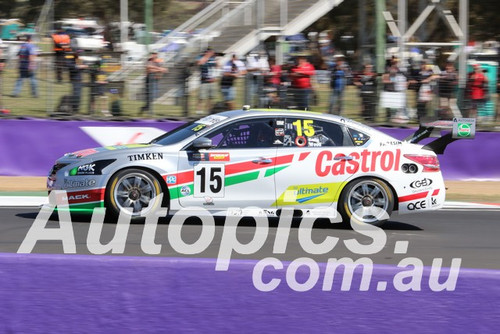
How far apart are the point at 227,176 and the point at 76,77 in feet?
23.3

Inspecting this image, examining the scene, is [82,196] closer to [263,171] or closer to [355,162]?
[263,171]

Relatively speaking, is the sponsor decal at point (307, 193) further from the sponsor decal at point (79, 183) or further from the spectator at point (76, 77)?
the spectator at point (76, 77)

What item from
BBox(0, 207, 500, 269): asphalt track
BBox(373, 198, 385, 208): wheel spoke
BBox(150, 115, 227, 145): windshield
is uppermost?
BBox(150, 115, 227, 145): windshield

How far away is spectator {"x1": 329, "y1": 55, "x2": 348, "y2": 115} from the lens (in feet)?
54.8

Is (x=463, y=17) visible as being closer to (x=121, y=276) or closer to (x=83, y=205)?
(x=83, y=205)

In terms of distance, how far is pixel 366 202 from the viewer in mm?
10484

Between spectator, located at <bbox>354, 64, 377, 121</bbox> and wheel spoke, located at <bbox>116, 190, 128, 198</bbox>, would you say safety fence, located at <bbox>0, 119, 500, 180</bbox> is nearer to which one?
spectator, located at <bbox>354, 64, 377, 121</bbox>

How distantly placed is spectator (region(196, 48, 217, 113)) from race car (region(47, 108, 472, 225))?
5.88 m

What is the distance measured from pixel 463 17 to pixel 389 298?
17.4 meters

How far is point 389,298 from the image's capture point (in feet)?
15.3

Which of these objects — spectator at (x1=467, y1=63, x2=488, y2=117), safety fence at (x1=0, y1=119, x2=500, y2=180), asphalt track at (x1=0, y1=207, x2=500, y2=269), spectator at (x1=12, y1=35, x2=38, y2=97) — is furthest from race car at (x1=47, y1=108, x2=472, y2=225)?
spectator at (x1=467, y1=63, x2=488, y2=117)

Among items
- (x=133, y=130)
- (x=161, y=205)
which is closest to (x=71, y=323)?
(x=161, y=205)

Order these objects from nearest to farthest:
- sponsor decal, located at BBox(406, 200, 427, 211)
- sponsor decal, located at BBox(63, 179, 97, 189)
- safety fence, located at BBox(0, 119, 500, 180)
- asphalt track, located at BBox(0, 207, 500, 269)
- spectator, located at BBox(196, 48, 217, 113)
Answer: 1. asphalt track, located at BBox(0, 207, 500, 269)
2. sponsor decal, located at BBox(63, 179, 97, 189)
3. sponsor decal, located at BBox(406, 200, 427, 211)
4. safety fence, located at BBox(0, 119, 500, 180)
5. spectator, located at BBox(196, 48, 217, 113)

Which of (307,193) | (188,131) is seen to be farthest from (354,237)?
(188,131)
